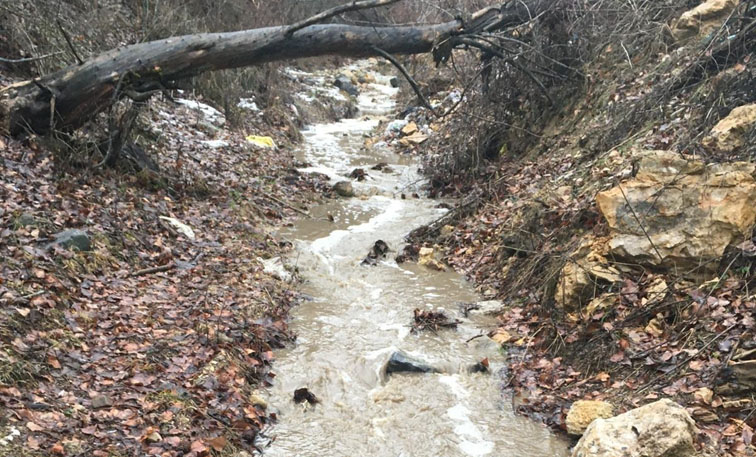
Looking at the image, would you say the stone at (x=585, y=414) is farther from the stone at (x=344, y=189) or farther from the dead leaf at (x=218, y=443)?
A: the stone at (x=344, y=189)

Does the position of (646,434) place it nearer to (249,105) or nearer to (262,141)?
(262,141)

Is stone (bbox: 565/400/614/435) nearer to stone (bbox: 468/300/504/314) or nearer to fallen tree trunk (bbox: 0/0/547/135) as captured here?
stone (bbox: 468/300/504/314)

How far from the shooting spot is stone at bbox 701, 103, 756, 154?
5.38m

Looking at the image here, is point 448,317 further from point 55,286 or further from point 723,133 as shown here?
point 55,286

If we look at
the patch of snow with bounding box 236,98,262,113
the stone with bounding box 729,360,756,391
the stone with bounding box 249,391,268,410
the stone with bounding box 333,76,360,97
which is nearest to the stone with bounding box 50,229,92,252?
the stone with bounding box 249,391,268,410

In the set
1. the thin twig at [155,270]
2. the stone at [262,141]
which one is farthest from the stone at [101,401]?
the stone at [262,141]

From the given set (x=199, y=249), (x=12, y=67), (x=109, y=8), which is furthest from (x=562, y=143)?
(x=109, y=8)

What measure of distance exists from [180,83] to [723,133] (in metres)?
7.42

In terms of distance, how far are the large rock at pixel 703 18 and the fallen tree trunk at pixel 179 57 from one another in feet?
7.76

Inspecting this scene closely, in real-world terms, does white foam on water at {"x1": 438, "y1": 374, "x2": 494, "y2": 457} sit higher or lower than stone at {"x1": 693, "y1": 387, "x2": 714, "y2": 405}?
lower

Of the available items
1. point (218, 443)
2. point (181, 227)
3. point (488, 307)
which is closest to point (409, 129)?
point (181, 227)

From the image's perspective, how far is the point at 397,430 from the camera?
4.39 m

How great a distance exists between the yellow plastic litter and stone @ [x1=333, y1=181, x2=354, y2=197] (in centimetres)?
262

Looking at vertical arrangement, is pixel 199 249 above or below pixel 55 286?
below
